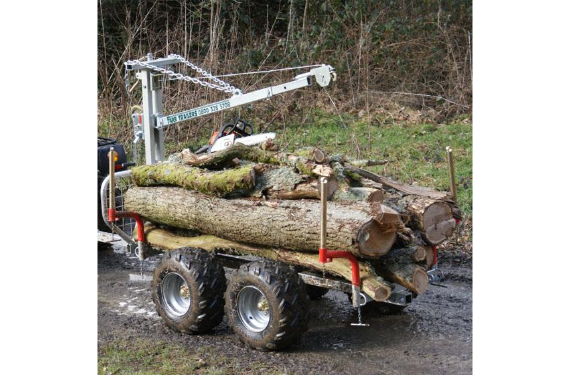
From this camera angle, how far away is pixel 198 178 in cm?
664

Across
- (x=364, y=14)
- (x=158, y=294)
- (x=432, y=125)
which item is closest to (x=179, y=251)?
(x=158, y=294)

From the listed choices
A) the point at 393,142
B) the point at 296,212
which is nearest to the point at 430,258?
the point at 296,212

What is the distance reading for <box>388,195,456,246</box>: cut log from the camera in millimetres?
6215

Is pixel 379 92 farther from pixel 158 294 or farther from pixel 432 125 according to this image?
pixel 158 294

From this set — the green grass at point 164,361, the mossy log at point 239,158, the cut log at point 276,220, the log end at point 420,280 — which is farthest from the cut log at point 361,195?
the green grass at point 164,361

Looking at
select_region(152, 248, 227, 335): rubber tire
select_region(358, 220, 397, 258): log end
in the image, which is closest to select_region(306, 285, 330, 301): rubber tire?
select_region(152, 248, 227, 335): rubber tire

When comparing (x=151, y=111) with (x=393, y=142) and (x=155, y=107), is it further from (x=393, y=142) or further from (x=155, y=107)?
(x=393, y=142)

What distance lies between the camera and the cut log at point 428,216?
245 inches

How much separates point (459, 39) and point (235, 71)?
482 centimetres

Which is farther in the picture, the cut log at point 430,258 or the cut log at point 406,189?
the cut log at point 406,189

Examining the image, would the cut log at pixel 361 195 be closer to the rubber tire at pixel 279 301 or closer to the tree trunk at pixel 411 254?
the tree trunk at pixel 411 254

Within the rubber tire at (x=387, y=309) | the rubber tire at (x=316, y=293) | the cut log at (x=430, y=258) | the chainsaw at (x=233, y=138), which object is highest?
the chainsaw at (x=233, y=138)

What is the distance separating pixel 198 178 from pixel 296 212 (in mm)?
1106

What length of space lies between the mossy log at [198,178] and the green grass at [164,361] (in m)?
1.35
